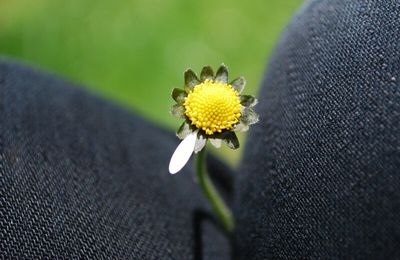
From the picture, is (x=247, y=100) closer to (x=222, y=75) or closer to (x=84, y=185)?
(x=222, y=75)

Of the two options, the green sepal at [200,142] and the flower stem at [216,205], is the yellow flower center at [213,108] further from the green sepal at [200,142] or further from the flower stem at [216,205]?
the flower stem at [216,205]

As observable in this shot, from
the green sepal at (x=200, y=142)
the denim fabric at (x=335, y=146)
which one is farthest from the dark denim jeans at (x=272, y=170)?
the green sepal at (x=200, y=142)

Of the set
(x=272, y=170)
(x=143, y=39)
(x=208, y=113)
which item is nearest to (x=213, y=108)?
(x=208, y=113)

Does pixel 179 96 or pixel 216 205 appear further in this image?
pixel 216 205

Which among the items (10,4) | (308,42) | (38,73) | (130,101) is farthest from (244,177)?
(10,4)

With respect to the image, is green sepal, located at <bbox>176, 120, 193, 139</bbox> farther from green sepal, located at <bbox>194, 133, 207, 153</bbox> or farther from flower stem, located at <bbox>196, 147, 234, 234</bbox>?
flower stem, located at <bbox>196, 147, 234, 234</bbox>

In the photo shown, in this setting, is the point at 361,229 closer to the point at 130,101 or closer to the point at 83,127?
the point at 83,127
